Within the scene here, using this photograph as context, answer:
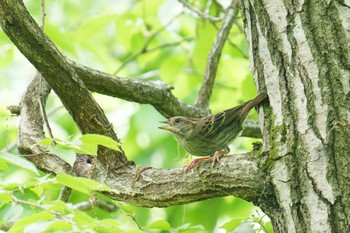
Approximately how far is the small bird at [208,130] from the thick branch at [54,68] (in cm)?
118

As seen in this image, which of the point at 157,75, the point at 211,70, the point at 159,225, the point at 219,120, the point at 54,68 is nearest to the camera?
the point at 159,225

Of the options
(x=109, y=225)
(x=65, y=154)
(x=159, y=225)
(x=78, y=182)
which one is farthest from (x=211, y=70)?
(x=109, y=225)

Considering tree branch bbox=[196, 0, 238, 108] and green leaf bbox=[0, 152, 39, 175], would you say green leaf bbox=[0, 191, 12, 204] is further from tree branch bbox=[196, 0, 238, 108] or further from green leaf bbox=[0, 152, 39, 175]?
tree branch bbox=[196, 0, 238, 108]

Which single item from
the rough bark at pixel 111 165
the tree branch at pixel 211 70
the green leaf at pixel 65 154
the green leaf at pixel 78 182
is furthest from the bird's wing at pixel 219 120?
the green leaf at pixel 78 182

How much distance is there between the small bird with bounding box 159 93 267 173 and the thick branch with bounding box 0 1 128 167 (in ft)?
3.87

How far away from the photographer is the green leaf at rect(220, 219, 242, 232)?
11.1 ft

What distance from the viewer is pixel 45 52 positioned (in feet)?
10.9

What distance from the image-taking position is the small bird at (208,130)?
4801 millimetres

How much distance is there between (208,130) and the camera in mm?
5148

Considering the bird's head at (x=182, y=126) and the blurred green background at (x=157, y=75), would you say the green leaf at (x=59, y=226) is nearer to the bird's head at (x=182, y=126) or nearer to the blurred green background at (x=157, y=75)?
the bird's head at (x=182, y=126)

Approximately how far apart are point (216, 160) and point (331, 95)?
24.5 inches

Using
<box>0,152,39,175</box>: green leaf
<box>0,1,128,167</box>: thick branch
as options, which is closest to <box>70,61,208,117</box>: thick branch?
<box>0,1,128,167</box>: thick branch

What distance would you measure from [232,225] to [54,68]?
1.18 metres

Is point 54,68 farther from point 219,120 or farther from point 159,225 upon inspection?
point 219,120
